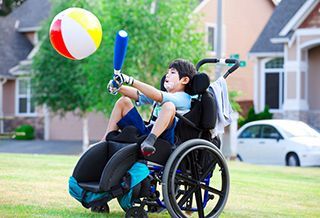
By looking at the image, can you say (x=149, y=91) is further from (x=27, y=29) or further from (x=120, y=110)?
(x=27, y=29)

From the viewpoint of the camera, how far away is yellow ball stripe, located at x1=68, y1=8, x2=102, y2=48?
9078 mm

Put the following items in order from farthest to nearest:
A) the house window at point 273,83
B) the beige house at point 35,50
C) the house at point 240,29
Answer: the beige house at point 35,50 < the house at point 240,29 < the house window at point 273,83

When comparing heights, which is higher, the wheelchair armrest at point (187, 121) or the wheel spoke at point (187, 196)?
the wheelchair armrest at point (187, 121)

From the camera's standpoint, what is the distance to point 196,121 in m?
9.05

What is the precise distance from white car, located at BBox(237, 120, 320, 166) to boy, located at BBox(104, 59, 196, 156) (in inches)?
613

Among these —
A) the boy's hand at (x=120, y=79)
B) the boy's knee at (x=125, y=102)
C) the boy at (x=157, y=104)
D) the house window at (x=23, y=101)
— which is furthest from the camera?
the house window at (x=23, y=101)

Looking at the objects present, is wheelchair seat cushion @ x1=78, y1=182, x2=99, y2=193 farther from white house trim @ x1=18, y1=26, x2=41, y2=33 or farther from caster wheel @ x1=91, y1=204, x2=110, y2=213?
white house trim @ x1=18, y1=26, x2=41, y2=33

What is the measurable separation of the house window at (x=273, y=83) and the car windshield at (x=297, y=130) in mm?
12521

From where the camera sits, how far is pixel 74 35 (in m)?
9.04

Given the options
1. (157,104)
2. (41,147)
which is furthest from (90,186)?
(41,147)

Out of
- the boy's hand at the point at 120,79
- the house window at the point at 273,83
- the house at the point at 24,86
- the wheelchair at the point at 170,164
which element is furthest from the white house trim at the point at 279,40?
the boy's hand at the point at 120,79

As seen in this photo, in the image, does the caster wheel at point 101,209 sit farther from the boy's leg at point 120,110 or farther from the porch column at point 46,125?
the porch column at point 46,125

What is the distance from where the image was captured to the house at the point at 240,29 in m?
42.6

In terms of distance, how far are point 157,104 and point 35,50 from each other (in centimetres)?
3581
